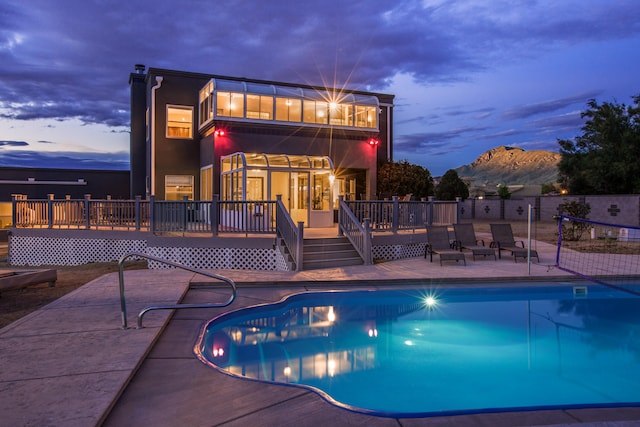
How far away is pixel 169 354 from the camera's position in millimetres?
5195

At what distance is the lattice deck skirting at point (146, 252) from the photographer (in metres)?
12.1

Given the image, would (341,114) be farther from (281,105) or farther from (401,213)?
(401,213)

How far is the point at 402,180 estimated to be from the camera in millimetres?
19969

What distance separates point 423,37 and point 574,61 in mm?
29570

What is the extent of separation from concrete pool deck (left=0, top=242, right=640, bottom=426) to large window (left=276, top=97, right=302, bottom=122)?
37.2ft

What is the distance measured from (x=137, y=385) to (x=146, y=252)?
9.73 m

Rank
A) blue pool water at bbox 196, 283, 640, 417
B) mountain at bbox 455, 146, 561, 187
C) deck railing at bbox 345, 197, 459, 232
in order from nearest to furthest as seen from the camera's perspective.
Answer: blue pool water at bbox 196, 283, 640, 417 → deck railing at bbox 345, 197, 459, 232 → mountain at bbox 455, 146, 561, 187

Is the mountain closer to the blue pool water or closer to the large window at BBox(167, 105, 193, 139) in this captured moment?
the large window at BBox(167, 105, 193, 139)

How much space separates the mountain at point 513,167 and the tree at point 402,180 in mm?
130654

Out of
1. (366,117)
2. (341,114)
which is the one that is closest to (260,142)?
(341,114)

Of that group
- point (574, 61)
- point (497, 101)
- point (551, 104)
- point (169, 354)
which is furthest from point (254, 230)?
point (551, 104)

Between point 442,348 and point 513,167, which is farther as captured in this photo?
point 513,167

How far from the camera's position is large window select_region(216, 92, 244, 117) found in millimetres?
16797

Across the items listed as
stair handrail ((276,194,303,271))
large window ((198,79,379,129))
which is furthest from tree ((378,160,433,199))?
stair handrail ((276,194,303,271))
